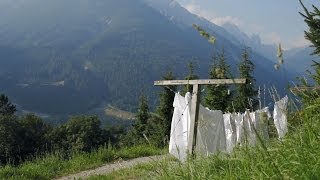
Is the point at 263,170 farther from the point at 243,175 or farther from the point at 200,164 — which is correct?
the point at 200,164

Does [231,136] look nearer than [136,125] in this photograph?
Yes

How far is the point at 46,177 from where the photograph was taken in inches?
482

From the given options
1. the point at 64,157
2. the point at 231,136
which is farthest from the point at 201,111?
the point at 64,157

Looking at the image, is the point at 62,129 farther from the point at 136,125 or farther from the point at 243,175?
the point at 243,175

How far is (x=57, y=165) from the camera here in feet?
43.5

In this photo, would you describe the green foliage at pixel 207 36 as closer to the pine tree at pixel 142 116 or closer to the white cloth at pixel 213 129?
the white cloth at pixel 213 129

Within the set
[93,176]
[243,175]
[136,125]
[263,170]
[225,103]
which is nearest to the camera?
[263,170]

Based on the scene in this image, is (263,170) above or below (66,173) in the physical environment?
above

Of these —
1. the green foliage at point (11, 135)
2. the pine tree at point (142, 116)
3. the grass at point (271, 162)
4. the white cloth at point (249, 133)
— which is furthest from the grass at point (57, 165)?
the green foliage at point (11, 135)

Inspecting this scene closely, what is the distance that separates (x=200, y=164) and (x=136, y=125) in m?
58.4

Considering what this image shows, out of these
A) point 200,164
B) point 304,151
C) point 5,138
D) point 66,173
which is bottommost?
point 5,138

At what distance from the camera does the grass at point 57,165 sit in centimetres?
1205

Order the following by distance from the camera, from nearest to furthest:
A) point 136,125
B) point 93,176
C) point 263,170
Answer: point 263,170 → point 93,176 → point 136,125

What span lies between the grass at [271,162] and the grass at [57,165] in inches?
304
